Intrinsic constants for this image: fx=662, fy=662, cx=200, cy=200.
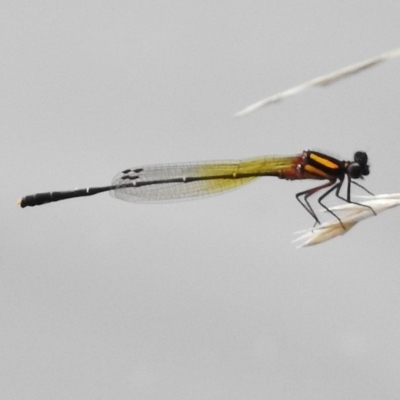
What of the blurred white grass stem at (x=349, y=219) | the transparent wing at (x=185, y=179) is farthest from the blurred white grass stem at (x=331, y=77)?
the transparent wing at (x=185, y=179)

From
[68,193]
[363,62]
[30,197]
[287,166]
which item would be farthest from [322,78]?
[68,193]

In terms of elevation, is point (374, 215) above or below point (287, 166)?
below

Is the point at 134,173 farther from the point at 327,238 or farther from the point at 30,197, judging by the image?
the point at 327,238

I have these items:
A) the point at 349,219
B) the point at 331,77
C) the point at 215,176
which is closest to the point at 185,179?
the point at 215,176

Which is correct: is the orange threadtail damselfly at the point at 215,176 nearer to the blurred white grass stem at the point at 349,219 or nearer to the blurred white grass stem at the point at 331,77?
the blurred white grass stem at the point at 349,219

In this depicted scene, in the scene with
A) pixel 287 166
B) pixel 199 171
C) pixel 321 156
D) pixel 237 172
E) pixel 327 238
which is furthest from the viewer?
pixel 199 171

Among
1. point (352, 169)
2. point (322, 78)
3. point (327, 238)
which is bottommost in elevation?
point (327, 238)

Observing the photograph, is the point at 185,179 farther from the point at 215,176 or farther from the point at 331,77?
the point at 331,77
